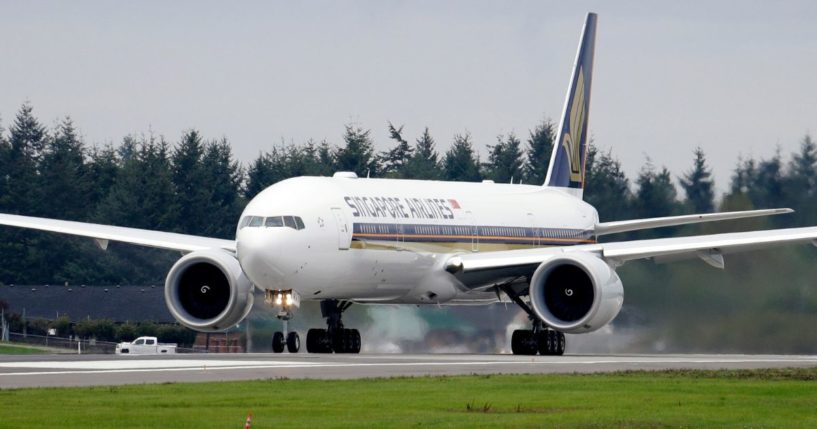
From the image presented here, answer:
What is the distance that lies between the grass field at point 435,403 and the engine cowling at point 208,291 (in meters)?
12.2

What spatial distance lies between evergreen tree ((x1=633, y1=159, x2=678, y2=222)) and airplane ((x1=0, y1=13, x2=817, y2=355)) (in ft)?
20.9

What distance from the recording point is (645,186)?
51.4m

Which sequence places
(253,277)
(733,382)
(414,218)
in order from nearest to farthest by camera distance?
(733,382), (253,277), (414,218)

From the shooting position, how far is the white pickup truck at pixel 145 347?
2359 inches

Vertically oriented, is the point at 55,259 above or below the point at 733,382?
above

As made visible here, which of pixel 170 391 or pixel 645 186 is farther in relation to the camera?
pixel 645 186

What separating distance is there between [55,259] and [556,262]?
52688mm

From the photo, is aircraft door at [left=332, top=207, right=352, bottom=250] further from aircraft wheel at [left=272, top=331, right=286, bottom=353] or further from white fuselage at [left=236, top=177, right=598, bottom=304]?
aircraft wheel at [left=272, top=331, right=286, bottom=353]

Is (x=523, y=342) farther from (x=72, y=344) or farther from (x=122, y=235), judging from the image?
(x=72, y=344)

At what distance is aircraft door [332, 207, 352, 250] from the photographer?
37.0 meters

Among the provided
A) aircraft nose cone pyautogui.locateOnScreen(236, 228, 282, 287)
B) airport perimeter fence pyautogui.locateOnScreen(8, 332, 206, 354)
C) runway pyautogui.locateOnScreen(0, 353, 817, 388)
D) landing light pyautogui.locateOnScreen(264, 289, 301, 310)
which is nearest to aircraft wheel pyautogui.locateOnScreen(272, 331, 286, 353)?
landing light pyautogui.locateOnScreen(264, 289, 301, 310)

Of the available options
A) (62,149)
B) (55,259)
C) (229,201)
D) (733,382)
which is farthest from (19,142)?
(733,382)

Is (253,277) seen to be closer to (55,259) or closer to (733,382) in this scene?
(733,382)

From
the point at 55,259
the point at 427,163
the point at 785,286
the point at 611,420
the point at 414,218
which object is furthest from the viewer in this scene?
the point at 427,163
